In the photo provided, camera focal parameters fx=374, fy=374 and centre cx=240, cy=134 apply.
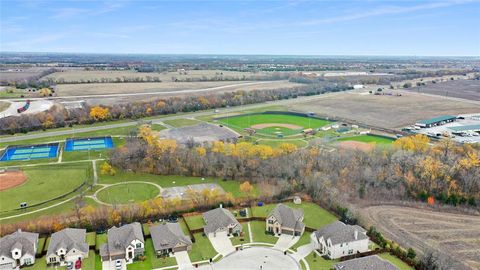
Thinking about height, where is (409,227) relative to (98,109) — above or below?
below

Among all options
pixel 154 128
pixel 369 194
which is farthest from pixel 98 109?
pixel 369 194

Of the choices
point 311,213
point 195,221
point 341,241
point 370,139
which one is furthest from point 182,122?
point 341,241

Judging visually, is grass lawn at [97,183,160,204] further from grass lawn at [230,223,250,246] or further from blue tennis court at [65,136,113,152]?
blue tennis court at [65,136,113,152]

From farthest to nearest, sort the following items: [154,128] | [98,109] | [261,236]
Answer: [98,109] → [154,128] → [261,236]

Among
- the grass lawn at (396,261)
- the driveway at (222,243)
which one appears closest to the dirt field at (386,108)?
the grass lawn at (396,261)

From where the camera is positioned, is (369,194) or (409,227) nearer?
(409,227)

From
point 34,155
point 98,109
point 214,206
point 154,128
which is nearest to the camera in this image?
point 214,206

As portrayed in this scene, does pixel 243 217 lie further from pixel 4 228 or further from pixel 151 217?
pixel 4 228
